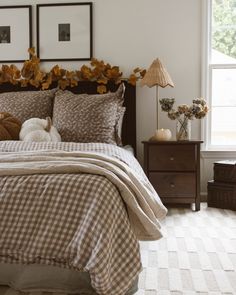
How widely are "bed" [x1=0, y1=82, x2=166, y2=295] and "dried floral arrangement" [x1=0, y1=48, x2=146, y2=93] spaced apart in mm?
2053

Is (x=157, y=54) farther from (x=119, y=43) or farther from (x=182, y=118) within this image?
(x=182, y=118)

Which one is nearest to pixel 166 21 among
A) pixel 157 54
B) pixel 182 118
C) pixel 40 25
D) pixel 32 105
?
pixel 157 54

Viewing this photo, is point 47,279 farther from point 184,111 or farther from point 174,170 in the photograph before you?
point 184,111

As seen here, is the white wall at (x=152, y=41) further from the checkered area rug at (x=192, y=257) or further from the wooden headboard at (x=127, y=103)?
the checkered area rug at (x=192, y=257)

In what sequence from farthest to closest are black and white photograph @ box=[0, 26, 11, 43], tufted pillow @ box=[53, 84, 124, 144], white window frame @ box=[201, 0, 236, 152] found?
black and white photograph @ box=[0, 26, 11, 43], white window frame @ box=[201, 0, 236, 152], tufted pillow @ box=[53, 84, 124, 144]

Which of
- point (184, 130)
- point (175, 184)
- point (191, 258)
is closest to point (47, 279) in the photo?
point (191, 258)

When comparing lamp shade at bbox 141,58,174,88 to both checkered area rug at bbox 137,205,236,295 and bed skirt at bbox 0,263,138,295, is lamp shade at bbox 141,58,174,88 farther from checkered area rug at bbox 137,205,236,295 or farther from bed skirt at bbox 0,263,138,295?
bed skirt at bbox 0,263,138,295

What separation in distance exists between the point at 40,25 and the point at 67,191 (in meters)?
2.74

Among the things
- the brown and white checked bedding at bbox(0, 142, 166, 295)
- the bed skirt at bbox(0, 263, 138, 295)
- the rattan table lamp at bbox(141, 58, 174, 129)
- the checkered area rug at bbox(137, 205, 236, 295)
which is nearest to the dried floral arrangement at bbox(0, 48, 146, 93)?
the rattan table lamp at bbox(141, 58, 174, 129)

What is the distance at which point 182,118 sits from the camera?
401 cm

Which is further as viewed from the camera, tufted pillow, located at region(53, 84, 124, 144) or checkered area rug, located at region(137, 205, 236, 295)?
tufted pillow, located at region(53, 84, 124, 144)

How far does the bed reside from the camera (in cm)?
184

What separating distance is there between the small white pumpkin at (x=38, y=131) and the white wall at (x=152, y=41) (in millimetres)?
1184

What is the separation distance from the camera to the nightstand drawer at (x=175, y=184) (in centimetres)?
369
